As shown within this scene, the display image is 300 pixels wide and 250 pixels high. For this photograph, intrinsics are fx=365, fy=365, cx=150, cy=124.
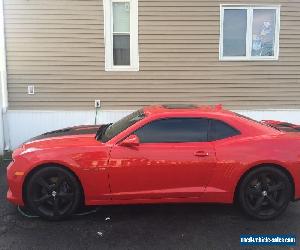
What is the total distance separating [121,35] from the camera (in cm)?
888

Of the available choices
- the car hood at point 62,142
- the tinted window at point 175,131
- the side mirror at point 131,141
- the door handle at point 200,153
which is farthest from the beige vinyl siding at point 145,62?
the door handle at point 200,153

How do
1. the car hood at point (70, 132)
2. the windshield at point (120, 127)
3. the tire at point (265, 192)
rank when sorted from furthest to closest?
the car hood at point (70, 132)
the windshield at point (120, 127)
the tire at point (265, 192)

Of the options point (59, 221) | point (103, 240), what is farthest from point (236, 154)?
point (59, 221)

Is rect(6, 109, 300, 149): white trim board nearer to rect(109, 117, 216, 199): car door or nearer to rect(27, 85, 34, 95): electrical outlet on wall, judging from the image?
rect(27, 85, 34, 95): electrical outlet on wall

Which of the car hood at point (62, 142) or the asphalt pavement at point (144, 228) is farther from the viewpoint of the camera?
the car hood at point (62, 142)

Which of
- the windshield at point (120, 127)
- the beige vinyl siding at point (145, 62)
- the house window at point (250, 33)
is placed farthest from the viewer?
the house window at point (250, 33)

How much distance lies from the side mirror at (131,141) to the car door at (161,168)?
0.05m

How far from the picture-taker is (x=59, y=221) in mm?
4711

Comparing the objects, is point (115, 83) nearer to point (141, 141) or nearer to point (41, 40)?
point (41, 40)

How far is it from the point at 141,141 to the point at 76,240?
1.44 m

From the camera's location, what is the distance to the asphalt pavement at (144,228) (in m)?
4.13

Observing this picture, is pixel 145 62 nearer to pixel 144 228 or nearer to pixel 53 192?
pixel 53 192

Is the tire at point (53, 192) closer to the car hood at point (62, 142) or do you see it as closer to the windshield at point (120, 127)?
the car hood at point (62, 142)

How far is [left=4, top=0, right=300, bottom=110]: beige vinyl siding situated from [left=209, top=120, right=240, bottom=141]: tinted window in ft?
13.7
